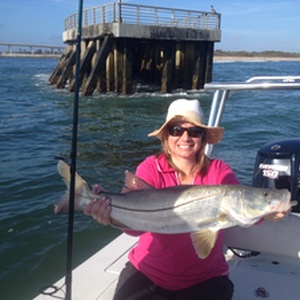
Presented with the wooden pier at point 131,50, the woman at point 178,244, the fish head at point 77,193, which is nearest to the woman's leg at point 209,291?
the woman at point 178,244

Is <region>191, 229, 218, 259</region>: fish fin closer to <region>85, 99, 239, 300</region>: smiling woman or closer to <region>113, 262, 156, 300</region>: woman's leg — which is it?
<region>85, 99, 239, 300</region>: smiling woman

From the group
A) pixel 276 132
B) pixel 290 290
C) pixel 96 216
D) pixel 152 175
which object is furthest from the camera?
pixel 276 132

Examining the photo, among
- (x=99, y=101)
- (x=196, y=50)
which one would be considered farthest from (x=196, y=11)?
(x=99, y=101)

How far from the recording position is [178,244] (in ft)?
9.52

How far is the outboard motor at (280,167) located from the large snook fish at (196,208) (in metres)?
1.60

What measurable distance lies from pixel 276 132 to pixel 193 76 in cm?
1103

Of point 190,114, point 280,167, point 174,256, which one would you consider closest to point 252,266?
point 280,167

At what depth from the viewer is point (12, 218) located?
7008 mm

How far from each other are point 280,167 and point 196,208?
1832 millimetres

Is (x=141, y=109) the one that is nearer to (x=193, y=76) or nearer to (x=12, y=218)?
(x=193, y=76)

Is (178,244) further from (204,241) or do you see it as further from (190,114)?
(190,114)

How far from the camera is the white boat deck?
10.6 ft

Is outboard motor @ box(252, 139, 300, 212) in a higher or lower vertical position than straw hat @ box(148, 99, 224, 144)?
lower

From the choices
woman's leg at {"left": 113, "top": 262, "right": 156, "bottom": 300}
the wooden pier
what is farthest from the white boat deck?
the wooden pier
